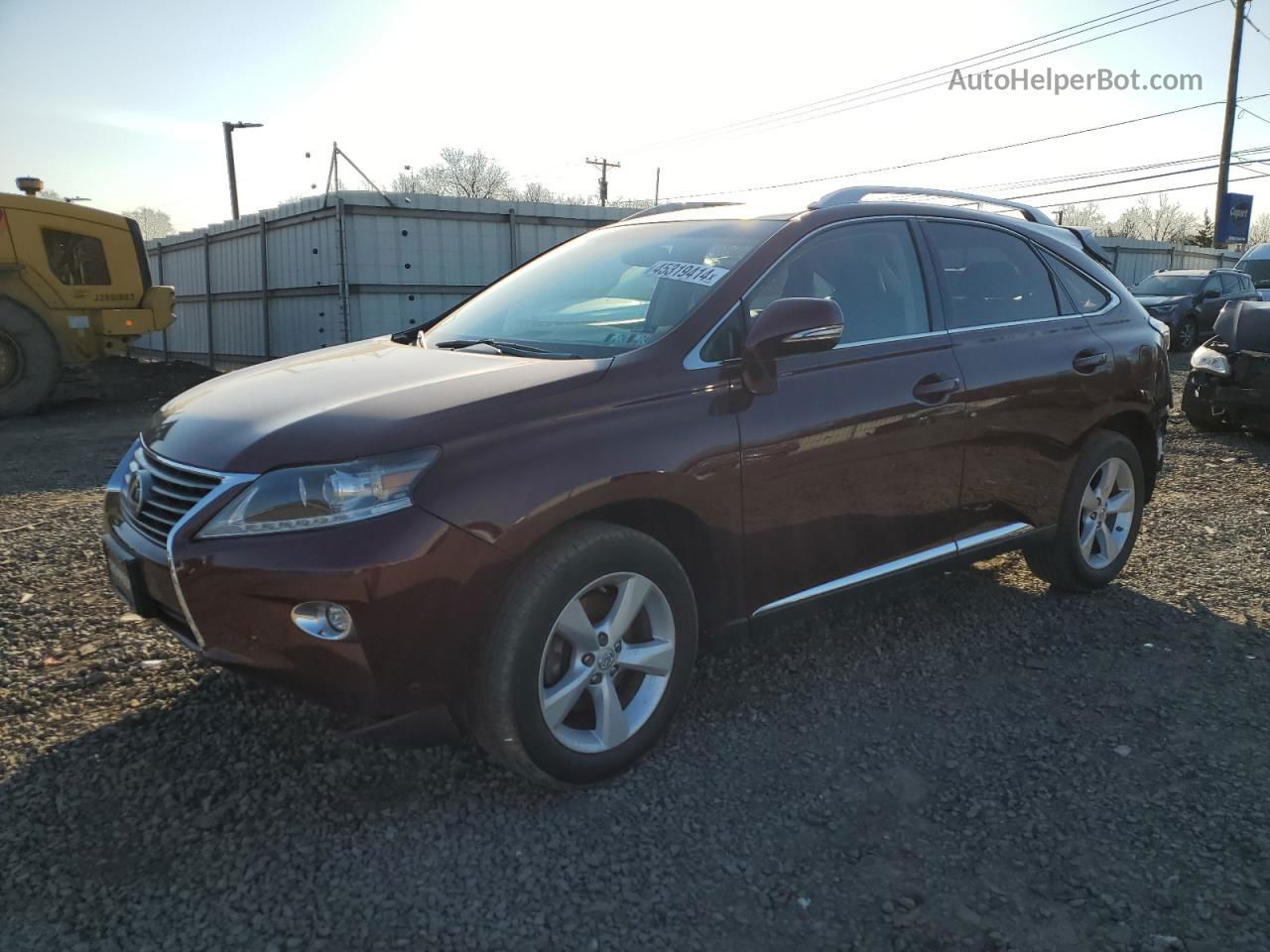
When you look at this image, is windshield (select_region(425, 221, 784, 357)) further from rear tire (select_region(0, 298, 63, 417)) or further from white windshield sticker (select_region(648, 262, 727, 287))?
rear tire (select_region(0, 298, 63, 417))

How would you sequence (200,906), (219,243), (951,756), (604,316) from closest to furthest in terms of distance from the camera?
(200,906) < (951,756) < (604,316) < (219,243)

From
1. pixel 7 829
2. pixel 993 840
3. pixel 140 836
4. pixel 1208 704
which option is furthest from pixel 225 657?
pixel 1208 704

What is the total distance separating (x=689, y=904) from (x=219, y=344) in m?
18.9

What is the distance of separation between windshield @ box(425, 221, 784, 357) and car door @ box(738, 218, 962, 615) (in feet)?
0.75

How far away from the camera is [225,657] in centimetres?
248

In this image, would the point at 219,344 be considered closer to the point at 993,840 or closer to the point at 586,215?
the point at 586,215

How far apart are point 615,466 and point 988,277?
223 cm

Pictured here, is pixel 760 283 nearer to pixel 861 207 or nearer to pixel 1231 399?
pixel 861 207

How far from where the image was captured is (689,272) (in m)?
3.24

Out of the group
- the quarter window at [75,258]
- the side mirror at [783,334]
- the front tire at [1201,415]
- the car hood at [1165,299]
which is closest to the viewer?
the side mirror at [783,334]

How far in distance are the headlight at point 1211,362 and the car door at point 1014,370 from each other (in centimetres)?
501

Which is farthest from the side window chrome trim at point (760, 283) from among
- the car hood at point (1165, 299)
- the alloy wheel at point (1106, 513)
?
the car hood at point (1165, 299)

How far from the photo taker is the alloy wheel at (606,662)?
2.64 m

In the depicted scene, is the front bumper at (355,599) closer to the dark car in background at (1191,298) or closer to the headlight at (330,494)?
the headlight at (330,494)
